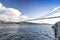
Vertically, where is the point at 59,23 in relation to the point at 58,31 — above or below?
above

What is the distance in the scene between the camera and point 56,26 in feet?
5.54

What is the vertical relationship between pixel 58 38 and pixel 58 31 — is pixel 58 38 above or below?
below

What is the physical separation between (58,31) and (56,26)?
0.08m

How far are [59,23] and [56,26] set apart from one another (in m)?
0.06

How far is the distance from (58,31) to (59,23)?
0.12 m

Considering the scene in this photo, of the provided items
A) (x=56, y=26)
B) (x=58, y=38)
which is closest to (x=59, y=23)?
(x=56, y=26)

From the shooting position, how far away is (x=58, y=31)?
165 cm

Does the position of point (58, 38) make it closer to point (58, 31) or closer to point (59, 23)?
point (58, 31)

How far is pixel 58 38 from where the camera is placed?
1687 millimetres

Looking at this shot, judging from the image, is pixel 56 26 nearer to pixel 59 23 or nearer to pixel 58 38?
pixel 59 23

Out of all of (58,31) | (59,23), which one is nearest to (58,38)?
(58,31)

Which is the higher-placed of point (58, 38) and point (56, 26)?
point (56, 26)

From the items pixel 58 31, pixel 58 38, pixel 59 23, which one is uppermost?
pixel 59 23
